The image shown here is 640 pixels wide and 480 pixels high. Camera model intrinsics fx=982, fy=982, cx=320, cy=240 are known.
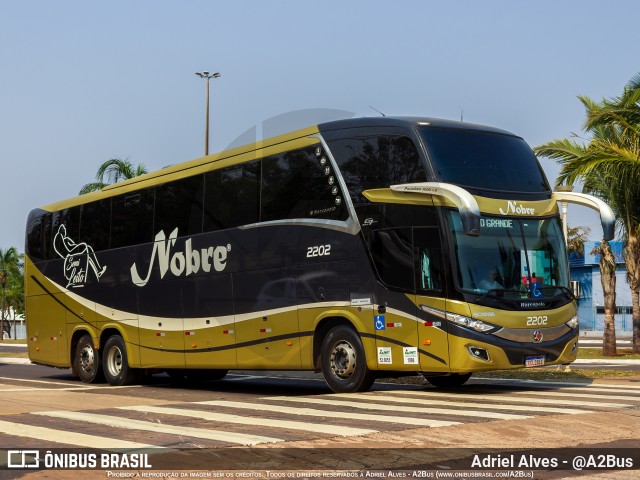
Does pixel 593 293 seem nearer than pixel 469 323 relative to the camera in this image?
No

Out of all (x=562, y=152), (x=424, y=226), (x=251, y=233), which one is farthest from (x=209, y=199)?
(x=562, y=152)

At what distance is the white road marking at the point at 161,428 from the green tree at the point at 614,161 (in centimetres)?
1844

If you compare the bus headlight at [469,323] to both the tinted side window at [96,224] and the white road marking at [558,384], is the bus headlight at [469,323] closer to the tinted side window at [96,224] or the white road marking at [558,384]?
the white road marking at [558,384]

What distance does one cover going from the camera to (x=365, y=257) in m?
15.9

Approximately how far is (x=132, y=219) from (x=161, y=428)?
1112cm

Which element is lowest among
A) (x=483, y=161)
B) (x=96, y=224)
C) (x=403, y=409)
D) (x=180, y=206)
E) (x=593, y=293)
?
(x=403, y=409)

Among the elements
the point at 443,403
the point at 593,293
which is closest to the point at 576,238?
the point at 593,293

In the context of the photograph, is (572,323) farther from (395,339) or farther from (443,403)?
(443,403)

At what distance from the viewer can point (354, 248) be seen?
633 inches

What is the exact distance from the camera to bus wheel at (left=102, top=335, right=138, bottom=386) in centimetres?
2177

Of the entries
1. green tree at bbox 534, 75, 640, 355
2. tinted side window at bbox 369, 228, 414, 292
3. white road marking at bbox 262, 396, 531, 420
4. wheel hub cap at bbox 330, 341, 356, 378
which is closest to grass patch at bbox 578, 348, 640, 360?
green tree at bbox 534, 75, 640, 355

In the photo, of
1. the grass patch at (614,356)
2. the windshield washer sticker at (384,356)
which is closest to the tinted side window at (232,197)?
the windshield washer sticker at (384,356)

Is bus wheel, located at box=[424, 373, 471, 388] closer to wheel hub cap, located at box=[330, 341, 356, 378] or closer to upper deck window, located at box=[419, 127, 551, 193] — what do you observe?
wheel hub cap, located at box=[330, 341, 356, 378]

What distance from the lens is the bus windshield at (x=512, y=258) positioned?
15078mm
